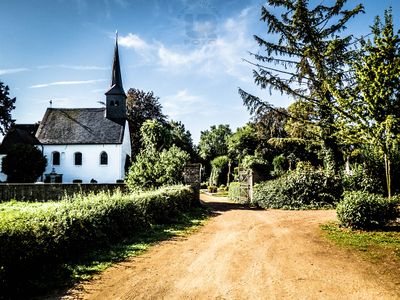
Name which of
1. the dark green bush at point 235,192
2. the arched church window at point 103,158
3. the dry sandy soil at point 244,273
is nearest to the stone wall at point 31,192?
the dark green bush at point 235,192

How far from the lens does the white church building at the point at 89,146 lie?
38.6 metres

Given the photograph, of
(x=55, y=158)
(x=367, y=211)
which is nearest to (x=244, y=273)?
(x=367, y=211)

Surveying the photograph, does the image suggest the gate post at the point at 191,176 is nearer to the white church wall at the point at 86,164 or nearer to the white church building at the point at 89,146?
the white church building at the point at 89,146

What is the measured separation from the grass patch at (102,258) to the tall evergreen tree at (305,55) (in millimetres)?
10219

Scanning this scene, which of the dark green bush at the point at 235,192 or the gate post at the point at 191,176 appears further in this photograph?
the dark green bush at the point at 235,192

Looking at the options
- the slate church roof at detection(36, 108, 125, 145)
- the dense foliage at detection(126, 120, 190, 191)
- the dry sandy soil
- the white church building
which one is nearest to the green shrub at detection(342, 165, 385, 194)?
the dry sandy soil

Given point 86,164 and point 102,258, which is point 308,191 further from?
point 86,164

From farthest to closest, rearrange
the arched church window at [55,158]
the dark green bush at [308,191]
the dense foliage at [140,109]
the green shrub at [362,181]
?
the dense foliage at [140,109] < the arched church window at [55,158] < the dark green bush at [308,191] < the green shrub at [362,181]

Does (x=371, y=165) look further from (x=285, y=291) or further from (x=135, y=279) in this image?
(x=135, y=279)

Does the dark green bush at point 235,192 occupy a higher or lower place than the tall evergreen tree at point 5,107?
lower

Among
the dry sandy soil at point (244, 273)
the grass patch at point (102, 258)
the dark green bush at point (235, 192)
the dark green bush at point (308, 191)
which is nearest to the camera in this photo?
the dry sandy soil at point (244, 273)

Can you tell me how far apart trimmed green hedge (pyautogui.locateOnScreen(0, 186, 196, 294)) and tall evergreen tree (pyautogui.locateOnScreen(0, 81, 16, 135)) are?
3087 centimetres

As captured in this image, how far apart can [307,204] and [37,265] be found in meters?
15.0

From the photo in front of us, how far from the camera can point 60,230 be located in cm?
653
